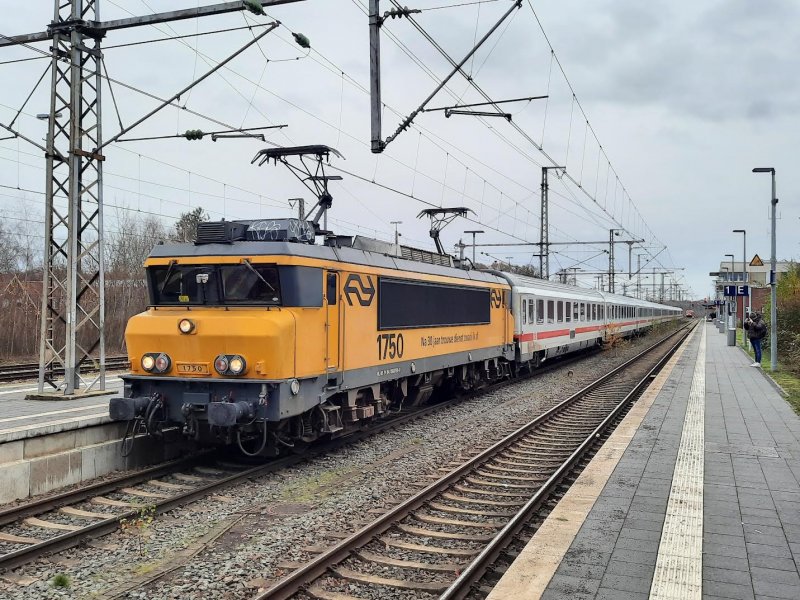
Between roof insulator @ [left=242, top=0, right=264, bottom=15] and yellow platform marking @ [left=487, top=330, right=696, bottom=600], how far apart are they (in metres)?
8.39

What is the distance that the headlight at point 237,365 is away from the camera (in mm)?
8586

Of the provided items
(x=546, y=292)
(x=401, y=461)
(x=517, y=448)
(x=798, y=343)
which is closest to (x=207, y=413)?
(x=401, y=461)

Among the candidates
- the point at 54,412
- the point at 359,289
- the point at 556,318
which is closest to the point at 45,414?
the point at 54,412

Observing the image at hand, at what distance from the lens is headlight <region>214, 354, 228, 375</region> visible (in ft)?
28.4

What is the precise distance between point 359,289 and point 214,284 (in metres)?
2.33

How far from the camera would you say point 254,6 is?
1080cm

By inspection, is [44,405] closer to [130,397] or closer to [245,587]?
[130,397]

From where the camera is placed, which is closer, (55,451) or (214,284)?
(55,451)

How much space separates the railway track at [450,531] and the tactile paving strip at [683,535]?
1.39 metres

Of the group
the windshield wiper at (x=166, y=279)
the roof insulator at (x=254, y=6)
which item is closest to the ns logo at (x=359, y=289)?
the windshield wiper at (x=166, y=279)

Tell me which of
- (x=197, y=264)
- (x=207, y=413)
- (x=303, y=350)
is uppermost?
(x=197, y=264)

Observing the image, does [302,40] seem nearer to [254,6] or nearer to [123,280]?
[254,6]

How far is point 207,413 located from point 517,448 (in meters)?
5.12

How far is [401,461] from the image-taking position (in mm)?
10164
